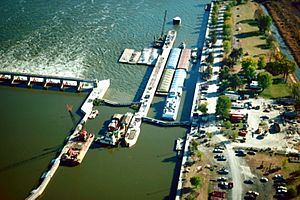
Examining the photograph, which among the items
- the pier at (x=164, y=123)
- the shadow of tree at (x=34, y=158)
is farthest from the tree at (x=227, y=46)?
the shadow of tree at (x=34, y=158)

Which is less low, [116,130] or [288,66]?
[288,66]

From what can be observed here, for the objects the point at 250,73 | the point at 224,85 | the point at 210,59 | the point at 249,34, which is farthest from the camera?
the point at 249,34

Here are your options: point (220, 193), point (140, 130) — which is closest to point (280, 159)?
point (220, 193)

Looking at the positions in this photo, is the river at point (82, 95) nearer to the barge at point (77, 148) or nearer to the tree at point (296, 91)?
the barge at point (77, 148)

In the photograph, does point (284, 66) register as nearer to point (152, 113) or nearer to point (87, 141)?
point (152, 113)

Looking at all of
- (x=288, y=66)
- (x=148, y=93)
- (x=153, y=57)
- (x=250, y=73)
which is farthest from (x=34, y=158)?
(x=288, y=66)

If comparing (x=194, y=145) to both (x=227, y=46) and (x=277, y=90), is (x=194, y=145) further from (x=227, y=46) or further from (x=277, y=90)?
(x=227, y=46)
